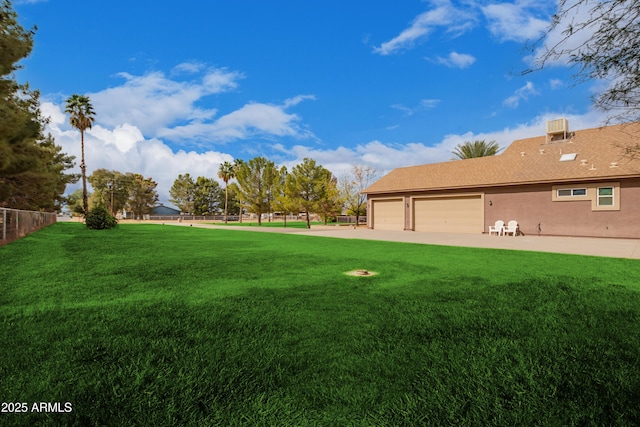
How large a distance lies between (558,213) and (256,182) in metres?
29.1

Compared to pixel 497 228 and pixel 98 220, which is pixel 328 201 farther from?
pixel 98 220

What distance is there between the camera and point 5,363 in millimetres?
2654

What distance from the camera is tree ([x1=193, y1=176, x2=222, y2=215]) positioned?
73.0 metres

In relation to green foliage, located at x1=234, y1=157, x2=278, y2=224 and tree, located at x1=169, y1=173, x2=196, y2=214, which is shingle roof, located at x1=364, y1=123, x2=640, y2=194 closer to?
green foliage, located at x1=234, y1=157, x2=278, y2=224

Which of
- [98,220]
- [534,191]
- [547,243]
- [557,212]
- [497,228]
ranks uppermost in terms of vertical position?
[534,191]

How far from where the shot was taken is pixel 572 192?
1747 centimetres

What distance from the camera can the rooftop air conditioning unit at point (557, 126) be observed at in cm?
2077

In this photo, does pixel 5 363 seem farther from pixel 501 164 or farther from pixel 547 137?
pixel 547 137

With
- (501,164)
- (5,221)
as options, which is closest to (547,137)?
(501,164)

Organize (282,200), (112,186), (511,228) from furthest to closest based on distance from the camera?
1. (112,186)
2. (282,200)
3. (511,228)

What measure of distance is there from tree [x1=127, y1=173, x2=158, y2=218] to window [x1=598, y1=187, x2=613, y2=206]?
245 ft

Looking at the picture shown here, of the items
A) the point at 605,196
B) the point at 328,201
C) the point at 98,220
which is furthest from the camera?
the point at 328,201

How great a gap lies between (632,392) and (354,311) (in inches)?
99.0

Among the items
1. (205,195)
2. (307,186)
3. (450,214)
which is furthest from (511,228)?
(205,195)
